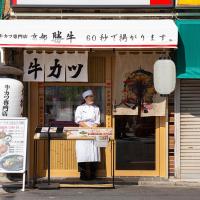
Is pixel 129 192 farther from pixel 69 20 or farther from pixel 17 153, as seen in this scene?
pixel 69 20

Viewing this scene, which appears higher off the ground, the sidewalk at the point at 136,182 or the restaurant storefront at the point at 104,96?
the restaurant storefront at the point at 104,96

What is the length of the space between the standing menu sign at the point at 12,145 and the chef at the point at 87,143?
1.60 m

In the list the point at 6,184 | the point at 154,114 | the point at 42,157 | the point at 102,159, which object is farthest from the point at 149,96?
the point at 6,184

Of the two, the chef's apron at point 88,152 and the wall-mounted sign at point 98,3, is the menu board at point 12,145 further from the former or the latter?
the wall-mounted sign at point 98,3

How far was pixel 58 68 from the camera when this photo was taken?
39.9 feet

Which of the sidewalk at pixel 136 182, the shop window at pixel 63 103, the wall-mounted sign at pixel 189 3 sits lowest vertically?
the sidewalk at pixel 136 182

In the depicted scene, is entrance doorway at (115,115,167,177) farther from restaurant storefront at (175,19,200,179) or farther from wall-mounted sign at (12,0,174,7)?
wall-mounted sign at (12,0,174,7)

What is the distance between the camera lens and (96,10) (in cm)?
1217

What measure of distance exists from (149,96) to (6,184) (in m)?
3.55

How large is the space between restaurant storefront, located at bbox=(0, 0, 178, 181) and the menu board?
1536 millimetres

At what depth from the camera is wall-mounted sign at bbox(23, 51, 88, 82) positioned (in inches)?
478

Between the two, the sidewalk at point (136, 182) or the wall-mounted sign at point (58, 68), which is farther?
the wall-mounted sign at point (58, 68)

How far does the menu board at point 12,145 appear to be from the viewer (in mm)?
10812

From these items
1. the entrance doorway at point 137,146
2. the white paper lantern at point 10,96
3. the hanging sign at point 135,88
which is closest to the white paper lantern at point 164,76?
the hanging sign at point 135,88
